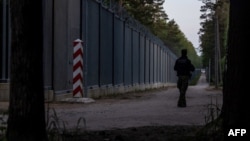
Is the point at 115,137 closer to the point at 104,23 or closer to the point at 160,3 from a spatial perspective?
the point at 104,23

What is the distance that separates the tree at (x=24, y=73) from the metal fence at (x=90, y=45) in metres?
11.4

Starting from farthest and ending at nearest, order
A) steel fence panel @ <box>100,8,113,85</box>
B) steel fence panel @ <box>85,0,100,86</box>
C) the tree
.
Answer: steel fence panel @ <box>100,8,113,85</box> → steel fence panel @ <box>85,0,100,86</box> → the tree

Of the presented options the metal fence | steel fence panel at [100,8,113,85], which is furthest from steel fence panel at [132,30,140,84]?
steel fence panel at [100,8,113,85]

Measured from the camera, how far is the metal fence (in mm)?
18000

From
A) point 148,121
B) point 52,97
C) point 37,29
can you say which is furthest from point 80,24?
point 37,29

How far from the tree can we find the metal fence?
11364 millimetres

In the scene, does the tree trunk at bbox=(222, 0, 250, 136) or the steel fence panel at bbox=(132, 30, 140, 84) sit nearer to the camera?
the tree trunk at bbox=(222, 0, 250, 136)

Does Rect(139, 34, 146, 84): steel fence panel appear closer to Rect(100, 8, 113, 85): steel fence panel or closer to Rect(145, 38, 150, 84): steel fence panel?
Rect(145, 38, 150, 84): steel fence panel

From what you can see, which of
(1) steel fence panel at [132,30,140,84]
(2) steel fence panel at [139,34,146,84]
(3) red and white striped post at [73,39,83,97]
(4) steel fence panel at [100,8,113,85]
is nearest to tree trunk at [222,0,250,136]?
(3) red and white striped post at [73,39,83,97]

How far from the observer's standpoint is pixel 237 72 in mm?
5793

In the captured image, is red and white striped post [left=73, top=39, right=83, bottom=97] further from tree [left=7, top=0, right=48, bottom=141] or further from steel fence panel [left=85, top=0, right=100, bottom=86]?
tree [left=7, top=0, right=48, bottom=141]

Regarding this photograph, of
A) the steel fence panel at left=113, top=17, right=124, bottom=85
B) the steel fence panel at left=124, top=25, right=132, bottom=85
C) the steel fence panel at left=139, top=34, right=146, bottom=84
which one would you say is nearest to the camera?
the steel fence panel at left=113, top=17, right=124, bottom=85

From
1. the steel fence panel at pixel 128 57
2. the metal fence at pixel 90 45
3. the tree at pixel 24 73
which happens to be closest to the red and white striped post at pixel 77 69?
the metal fence at pixel 90 45

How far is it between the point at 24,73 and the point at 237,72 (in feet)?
7.59
